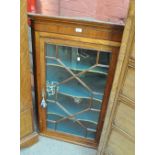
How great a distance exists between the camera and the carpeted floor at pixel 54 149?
5.36 feet

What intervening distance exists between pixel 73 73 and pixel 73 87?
14 cm

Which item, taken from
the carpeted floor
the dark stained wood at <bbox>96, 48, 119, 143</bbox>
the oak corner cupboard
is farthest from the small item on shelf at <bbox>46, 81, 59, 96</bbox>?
the carpeted floor

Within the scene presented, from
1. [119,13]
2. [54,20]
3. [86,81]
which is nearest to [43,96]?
[86,81]

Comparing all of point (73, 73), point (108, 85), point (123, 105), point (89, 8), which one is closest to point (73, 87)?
point (73, 73)

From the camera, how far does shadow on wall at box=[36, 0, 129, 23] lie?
4.39 feet

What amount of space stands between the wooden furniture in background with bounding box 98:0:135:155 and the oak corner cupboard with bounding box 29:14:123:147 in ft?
0.41

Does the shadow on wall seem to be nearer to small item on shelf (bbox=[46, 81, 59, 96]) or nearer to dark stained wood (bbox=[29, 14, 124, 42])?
dark stained wood (bbox=[29, 14, 124, 42])

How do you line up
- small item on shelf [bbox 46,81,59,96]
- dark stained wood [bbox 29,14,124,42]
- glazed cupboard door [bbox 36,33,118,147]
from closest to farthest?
dark stained wood [bbox 29,14,124,42], glazed cupboard door [bbox 36,33,118,147], small item on shelf [bbox 46,81,59,96]

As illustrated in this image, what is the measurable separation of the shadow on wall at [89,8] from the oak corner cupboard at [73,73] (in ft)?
0.78

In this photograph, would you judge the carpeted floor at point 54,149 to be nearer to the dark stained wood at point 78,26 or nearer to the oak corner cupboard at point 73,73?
the oak corner cupboard at point 73,73

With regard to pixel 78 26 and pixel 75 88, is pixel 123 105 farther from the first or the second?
pixel 78 26

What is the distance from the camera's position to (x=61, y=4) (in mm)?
1438
